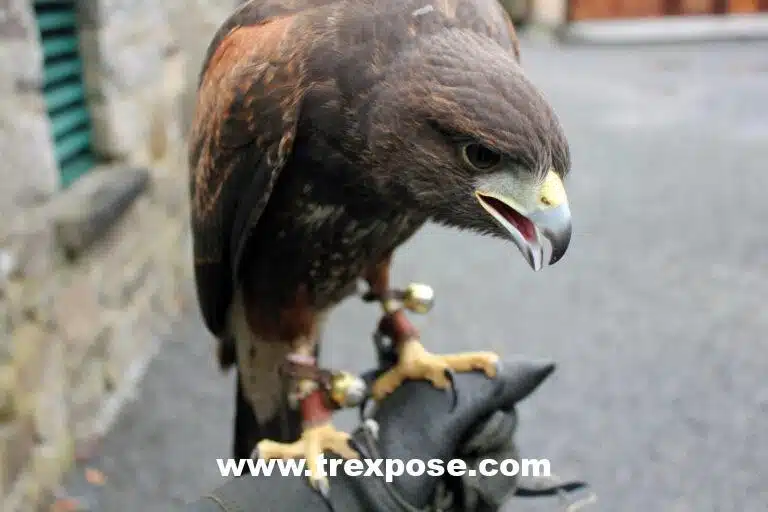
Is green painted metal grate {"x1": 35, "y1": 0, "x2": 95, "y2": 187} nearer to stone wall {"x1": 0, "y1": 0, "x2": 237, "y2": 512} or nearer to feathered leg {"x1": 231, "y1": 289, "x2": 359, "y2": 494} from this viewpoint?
stone wall {"x1": 0, "y1": 0, "x2": 237, "y2": 512}

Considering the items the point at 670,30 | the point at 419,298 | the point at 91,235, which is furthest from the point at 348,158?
the point at 670,30

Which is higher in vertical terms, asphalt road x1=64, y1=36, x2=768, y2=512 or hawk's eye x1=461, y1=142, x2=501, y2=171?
hawk's eye x1=461, y1=142, x2=501, y2=171

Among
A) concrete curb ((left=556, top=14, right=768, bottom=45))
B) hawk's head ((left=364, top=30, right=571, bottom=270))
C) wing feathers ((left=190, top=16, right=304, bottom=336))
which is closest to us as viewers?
hawk's head ((left=364, top=30, right=571, bottom=270))

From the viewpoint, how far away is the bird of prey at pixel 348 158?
1000mm

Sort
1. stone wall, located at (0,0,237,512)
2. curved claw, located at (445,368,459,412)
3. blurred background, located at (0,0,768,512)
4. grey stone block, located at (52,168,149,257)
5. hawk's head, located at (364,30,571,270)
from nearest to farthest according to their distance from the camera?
hawk's head, located at (364,30,571,270) < curved claw, located at (445,368,459,412) < stone wall, located at (0,0,237,512) < blurred background, located at (0,0,768,512) < grey stone block, located at (52,168,149,257)

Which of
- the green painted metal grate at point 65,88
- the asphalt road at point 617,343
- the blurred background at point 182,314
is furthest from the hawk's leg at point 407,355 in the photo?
the green painted metal grate at point 65,88

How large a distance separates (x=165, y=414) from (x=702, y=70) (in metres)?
7.67

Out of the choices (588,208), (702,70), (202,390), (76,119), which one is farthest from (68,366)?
(702,70)

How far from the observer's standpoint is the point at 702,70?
879 cm

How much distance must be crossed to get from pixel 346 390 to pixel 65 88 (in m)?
1.86

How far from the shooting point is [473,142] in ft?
3.28

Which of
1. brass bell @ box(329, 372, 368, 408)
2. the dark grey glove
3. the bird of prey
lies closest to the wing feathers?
the bird of prey

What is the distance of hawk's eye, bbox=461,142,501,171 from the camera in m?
1.00

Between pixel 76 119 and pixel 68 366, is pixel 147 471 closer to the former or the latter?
pixel 68 366
